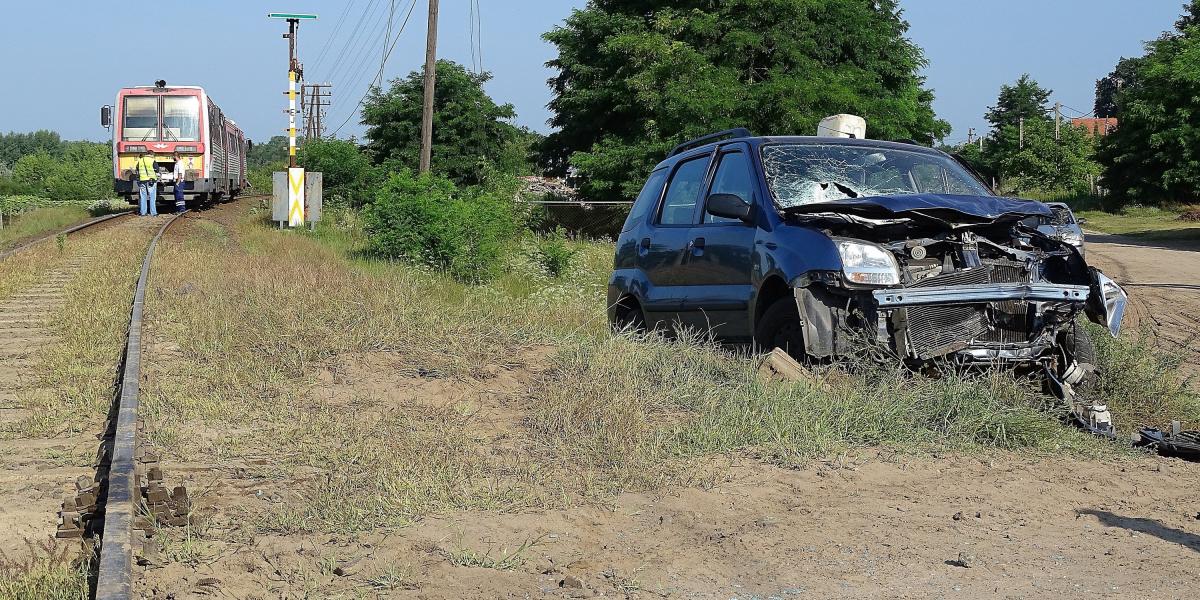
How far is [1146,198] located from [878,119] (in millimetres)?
18822

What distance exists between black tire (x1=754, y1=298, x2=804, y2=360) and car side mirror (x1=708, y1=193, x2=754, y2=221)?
23.2 inches

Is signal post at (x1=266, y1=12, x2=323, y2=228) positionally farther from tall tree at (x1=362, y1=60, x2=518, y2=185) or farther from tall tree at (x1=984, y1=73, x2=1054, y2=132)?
tall tree at (x1=984, y1=73, x2=1054, y2=132)

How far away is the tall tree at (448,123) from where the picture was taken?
1868 inches

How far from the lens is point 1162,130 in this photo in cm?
3959

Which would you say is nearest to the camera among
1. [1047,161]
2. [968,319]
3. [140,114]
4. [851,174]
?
[968,319]

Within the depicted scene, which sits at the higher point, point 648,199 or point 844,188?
point 844,188

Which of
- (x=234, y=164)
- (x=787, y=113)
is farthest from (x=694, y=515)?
(x=234, y=164)

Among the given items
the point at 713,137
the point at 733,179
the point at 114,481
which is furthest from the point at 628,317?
the point at 114,481

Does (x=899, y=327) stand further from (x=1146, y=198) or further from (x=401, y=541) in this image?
(x=1146, y=198)

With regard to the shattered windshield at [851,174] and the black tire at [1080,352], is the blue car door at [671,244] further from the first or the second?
the black tire at [1080,352]

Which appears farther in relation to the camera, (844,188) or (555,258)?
(555,258)

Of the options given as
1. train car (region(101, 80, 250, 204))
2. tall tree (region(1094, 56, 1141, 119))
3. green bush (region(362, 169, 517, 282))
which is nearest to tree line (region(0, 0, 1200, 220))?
train car (region(101, 80, 250, 204))

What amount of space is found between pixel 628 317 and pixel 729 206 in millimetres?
2088

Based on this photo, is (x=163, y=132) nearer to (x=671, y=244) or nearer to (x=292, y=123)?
(x=292, y=123)
